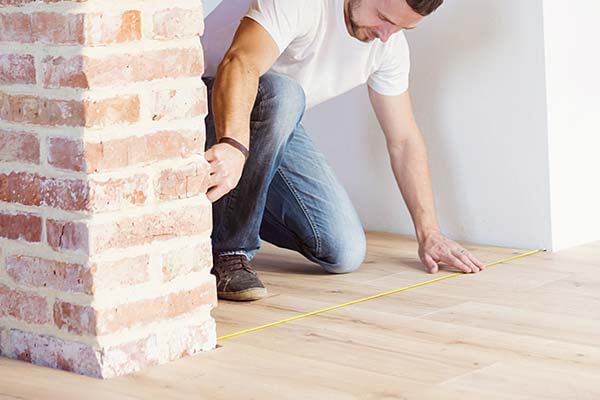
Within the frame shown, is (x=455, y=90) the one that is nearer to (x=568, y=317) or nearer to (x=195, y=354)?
(x=568, y=317)

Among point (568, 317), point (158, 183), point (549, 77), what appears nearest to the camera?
point (158, 183)

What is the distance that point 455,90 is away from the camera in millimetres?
3453

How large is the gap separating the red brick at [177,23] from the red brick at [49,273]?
469 millimetres

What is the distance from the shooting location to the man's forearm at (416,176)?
10.4 ft

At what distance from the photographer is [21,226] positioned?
7.41 feet

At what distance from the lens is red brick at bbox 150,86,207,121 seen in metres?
2.21

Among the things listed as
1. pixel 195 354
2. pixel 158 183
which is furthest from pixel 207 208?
pixel 195 354

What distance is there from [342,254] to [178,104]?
0.97m

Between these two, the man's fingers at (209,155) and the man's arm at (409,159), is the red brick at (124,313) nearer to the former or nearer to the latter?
the man's fingers at (209,155)

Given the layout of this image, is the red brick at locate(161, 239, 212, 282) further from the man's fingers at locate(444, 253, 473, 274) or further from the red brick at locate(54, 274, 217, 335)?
the man's fingers at locate(444, 253, 473, 274)

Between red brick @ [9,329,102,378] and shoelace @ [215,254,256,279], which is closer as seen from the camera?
red brick @ [9,329,102,378]

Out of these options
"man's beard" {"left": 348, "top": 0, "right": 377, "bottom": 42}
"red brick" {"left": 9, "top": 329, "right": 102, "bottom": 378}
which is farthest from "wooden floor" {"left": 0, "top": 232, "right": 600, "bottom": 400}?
"man's beard" {"left": 348, "top": 0, "right": 377, "bottom": 42}

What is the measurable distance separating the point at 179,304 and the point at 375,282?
82cm

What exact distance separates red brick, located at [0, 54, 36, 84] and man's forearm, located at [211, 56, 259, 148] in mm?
491
